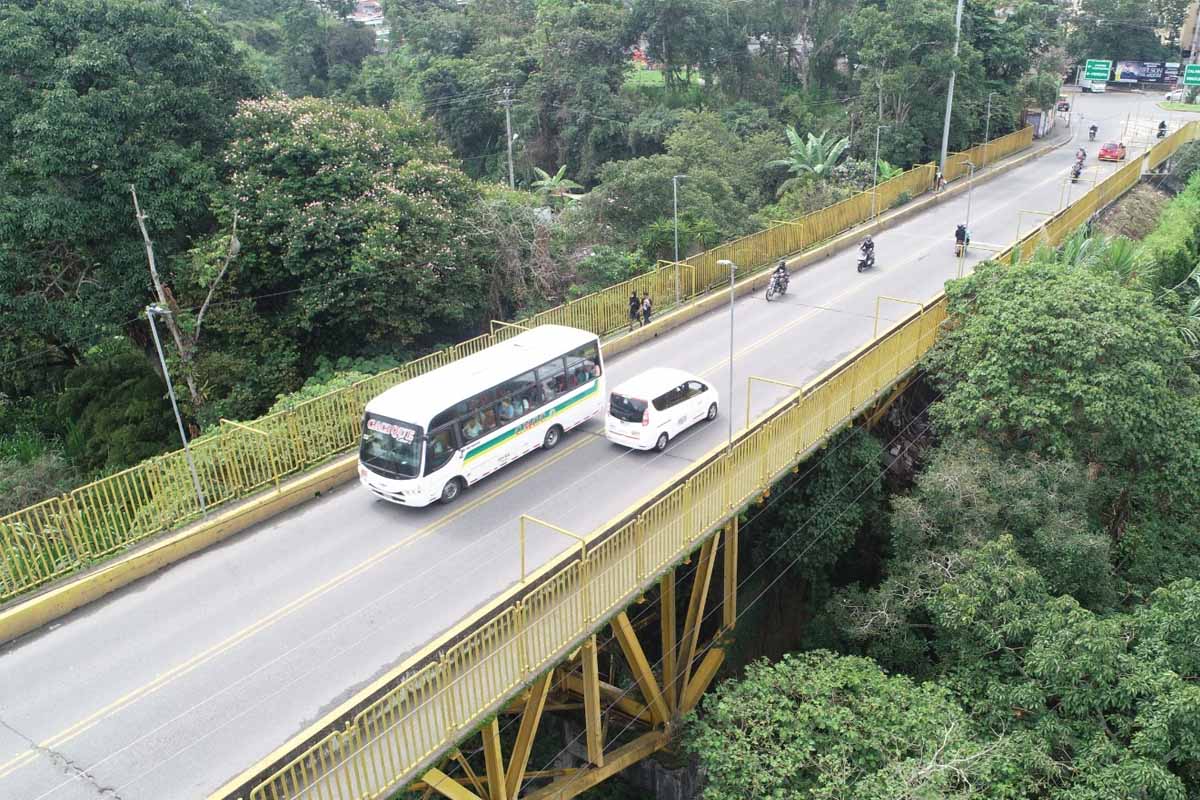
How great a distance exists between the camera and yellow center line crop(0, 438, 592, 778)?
11.6 metres

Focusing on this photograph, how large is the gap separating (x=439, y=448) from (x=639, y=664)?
5342mm

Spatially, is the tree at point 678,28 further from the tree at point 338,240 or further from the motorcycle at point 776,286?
the motorcycle at point 776,286

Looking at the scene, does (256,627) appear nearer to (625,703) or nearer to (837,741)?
(625,703)

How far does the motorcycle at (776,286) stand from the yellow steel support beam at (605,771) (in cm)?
1567

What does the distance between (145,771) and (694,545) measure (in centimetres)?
873

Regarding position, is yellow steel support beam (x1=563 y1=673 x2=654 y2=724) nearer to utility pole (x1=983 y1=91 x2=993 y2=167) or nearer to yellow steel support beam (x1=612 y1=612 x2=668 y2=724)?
yellow steel support beam (x1=612 y1=612 x2=668 y2=724)

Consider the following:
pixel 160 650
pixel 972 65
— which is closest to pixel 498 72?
pixel 972 65

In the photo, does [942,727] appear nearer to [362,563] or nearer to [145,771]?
[362,563]

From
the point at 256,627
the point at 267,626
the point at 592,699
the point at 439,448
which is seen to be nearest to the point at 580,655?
the point at 592,699

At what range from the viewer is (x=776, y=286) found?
2912 cm

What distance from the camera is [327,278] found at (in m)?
26.2

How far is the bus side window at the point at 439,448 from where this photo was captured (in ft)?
54.3

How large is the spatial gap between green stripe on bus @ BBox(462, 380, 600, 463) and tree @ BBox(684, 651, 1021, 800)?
6.32 metres

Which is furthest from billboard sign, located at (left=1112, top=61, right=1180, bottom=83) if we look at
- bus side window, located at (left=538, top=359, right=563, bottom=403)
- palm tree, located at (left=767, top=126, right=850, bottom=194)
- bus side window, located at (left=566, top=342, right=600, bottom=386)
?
bus side window, located at (left=538, top=359, right=563, bottom=403)
